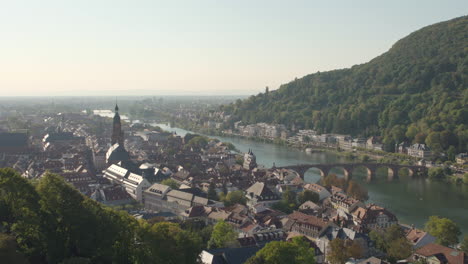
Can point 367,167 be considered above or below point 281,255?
below

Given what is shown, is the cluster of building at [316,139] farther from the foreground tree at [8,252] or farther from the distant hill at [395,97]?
the foreground tree at [8,252]

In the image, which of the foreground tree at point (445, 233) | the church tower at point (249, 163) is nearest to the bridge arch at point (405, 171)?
the church tower at point (249, 163)

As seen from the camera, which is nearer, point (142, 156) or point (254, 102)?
point (142, 156)

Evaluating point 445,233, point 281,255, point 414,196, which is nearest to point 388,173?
point 414,196

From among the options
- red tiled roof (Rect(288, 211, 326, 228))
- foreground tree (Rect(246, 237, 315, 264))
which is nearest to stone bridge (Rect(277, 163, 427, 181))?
red tiled roof (Rect(288, 211, 326, 228))

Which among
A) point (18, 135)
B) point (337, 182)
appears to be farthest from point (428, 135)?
point (18, 135)

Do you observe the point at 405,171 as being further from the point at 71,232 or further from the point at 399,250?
the point at 71,232

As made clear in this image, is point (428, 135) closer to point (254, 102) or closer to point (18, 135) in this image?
point (18, 135)

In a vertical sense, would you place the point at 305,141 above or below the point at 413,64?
below

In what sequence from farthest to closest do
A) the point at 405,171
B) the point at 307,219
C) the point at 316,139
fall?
the point at 316,139
the point at 405,171
the point at 307,219
